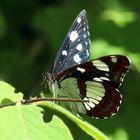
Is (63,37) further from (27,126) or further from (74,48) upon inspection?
(27,126)

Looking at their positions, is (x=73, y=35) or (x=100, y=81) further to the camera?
(x=73, y=35)

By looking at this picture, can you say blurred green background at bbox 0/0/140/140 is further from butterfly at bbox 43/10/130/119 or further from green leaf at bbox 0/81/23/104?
green leaf at bbox 0/81/23/104

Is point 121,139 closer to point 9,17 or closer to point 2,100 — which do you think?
point 2,100

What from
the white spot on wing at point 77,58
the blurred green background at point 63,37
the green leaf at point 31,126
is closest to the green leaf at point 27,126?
the green leaf at point 31,126

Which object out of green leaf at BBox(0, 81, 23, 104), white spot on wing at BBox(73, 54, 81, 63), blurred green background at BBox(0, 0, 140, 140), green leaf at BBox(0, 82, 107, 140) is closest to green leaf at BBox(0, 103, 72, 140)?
green leaf at BBox(0, 82, 107, 140)

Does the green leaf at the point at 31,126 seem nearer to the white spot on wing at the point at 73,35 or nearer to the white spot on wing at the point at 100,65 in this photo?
the white spot on wing at the point at 100,65

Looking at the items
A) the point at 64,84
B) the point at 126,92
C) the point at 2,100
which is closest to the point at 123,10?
the point at 126,92

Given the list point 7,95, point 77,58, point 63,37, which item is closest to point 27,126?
point 7,95
